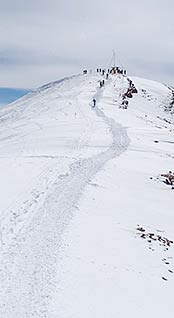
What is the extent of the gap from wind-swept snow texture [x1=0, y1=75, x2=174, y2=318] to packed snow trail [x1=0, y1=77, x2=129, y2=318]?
0.02 m

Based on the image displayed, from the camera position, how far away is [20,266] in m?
7.70

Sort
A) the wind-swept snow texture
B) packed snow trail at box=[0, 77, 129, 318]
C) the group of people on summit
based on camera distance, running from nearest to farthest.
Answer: packed snow trail at box=[0, 77, 129, 318] → the wind-swept snow texture → the group of people on summit

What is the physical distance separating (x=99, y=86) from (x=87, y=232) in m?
49.8

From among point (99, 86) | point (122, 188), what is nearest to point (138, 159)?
point (122, 188)

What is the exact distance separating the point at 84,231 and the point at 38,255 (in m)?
1.73

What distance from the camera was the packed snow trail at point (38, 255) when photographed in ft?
21.7

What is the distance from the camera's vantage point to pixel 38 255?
324 inches

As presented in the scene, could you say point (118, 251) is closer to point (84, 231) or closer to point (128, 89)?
point (84, 231)

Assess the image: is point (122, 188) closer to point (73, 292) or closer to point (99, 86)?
point (73, 292)

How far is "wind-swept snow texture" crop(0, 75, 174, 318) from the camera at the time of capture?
700cm

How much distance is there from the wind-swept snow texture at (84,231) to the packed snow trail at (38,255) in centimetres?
2

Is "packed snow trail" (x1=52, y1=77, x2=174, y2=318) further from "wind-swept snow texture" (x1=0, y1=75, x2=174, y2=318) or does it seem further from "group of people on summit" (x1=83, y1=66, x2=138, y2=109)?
"group of people on summit" (x1=83, y1=66, x2=138, y2=109)

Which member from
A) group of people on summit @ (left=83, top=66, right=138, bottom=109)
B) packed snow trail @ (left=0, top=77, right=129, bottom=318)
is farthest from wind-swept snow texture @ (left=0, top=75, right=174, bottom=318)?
group of people on summit @ (left=83, top=66, right=138, bottom=109)

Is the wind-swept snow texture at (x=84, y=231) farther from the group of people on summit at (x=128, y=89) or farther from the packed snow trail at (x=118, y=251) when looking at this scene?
the group of people on summit at (x=128, y=89)
